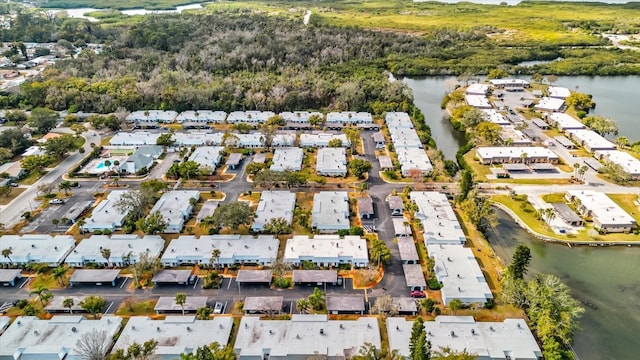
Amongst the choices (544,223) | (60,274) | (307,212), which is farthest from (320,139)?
(60,274)

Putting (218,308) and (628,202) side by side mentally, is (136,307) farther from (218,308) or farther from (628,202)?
(628,202)

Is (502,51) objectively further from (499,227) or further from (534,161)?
(499,227)

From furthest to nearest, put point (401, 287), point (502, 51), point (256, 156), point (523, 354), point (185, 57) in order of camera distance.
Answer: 1. point (502, 51)
2. point (185, 57)
3. point (256, 156)
4. point (401, 287)
5. point (523, 354)

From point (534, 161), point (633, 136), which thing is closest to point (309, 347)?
point (534, 161)

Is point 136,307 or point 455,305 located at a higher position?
point 136,307

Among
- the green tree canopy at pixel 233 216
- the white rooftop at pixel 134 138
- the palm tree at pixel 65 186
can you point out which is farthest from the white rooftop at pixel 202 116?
the green tree canopy at pixel 233 216
